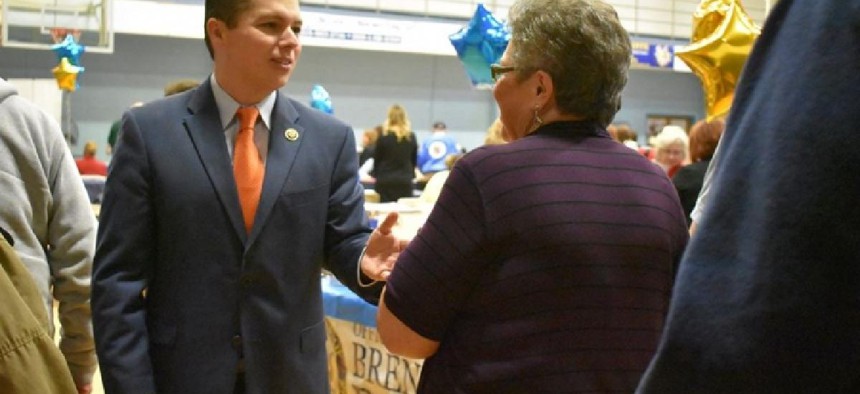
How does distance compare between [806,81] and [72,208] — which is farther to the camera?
[72,208]

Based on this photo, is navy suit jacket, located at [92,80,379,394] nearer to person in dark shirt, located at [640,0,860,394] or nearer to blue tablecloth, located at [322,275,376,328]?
person in dark shirt, located at [640,0,860,394]

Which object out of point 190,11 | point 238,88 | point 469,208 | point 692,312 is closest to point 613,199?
point 469,208

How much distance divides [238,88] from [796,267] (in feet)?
5.34

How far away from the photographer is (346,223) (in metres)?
2.16

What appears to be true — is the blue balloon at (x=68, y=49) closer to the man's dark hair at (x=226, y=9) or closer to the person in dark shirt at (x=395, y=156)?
the person in dark shirt at (x=395, y=156)

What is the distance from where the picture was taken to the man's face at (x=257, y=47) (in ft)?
6.79

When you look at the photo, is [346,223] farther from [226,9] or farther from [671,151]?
[671,151]

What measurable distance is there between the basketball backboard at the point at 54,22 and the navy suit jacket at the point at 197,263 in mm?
9551

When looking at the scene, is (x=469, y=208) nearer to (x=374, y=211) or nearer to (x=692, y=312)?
(x=692, y=312)

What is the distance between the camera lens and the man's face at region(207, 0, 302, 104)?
2070mm

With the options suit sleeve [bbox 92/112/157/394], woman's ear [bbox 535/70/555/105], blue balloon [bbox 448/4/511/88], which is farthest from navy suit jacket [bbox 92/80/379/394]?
blue balloon [bbox 448/4/511/88]

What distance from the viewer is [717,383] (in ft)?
2.13

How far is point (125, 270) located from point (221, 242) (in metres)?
0.19

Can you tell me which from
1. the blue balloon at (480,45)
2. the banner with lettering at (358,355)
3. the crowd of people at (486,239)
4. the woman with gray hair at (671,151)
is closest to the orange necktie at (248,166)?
the crowd of people at (486,239)
